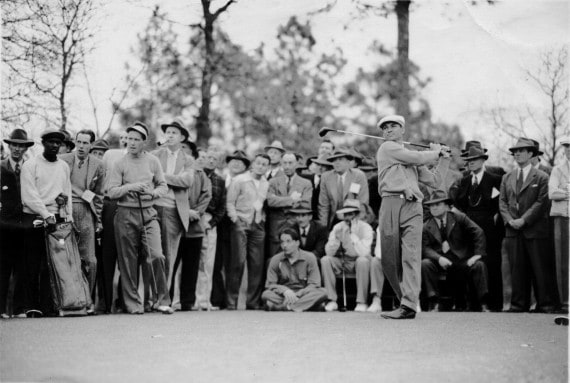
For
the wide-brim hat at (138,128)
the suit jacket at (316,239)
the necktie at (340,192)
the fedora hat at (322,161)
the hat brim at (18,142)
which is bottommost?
the suit jacket at (316,239)

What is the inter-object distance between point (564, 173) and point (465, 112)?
7.26 meters

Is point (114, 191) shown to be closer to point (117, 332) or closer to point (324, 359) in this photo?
point (117, 332)

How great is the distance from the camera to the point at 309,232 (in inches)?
476

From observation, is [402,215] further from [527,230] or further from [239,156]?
[239,156]

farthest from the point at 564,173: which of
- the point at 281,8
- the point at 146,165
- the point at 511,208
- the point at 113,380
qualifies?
the point at 113,380

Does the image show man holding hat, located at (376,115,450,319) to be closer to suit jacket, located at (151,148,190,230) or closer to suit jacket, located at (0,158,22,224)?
suit jacket, located at (151,148,190,230)

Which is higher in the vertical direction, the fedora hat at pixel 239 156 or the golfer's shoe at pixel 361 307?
the fedora hat at pixel 239 156

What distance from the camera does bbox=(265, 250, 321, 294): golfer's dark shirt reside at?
37.3 feet

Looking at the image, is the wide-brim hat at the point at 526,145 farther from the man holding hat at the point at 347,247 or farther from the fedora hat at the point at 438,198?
the man holding hat at the point at 347,247

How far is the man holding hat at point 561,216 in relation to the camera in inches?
395

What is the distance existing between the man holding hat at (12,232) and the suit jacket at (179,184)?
1915 mm

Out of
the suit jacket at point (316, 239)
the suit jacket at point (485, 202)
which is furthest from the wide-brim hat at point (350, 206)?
the suit jacket at point (485, 202)

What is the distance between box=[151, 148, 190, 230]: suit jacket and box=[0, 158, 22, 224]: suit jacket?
198 cm

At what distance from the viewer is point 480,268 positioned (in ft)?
37.6
